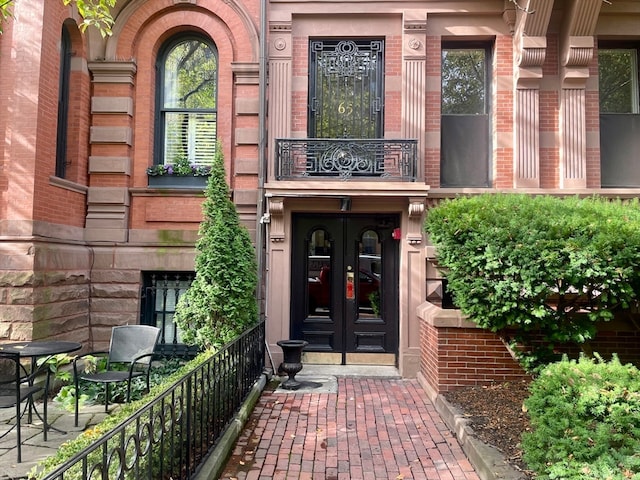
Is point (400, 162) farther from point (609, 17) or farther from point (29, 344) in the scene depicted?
point (29, 344)

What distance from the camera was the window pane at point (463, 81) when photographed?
336 inches

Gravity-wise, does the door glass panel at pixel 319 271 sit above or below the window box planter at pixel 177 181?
below

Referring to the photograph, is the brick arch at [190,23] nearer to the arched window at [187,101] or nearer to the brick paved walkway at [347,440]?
the arched window at [187,101]

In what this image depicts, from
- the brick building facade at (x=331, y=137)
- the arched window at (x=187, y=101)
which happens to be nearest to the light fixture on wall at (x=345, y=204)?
the brick building facade at (x=331, y=137)

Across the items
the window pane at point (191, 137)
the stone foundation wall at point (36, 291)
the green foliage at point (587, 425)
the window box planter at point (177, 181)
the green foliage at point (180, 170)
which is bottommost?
the green foliage at point (587, 425)

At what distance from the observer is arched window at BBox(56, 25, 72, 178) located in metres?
7.97

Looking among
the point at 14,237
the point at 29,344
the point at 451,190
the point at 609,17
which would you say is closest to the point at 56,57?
the point at 14,237

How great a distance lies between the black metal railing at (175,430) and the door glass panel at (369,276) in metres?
2.95

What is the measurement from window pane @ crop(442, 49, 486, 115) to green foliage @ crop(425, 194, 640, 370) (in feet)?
11.4

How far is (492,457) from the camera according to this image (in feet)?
13.2

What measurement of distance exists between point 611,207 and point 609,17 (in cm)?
487

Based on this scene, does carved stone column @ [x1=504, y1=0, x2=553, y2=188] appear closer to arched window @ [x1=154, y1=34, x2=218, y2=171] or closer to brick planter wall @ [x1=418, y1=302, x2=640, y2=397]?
brick planter wall @ [x1=418, y1=302, x2=640, y2=397]

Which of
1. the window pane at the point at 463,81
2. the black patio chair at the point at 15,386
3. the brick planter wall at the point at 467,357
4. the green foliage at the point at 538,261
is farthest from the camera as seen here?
the window pane at the point at 463,81

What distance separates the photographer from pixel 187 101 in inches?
345
